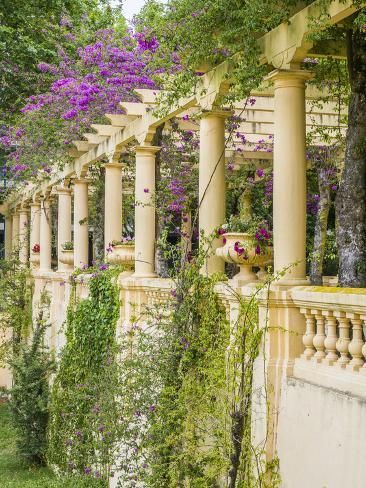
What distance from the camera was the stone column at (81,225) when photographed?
15742 mm

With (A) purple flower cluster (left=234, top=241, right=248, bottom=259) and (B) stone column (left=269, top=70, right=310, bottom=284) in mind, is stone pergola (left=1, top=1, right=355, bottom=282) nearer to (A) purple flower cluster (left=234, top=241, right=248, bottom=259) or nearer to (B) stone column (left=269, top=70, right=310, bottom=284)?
(B) stone column (left=269, top=70, right=310, bottom=284)

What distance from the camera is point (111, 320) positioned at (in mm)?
12117

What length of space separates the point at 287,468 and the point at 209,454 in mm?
921

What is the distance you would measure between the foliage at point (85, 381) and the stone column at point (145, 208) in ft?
2.39

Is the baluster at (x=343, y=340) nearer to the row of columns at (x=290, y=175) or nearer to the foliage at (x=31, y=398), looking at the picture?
the row of columns at (x=290, y=175)

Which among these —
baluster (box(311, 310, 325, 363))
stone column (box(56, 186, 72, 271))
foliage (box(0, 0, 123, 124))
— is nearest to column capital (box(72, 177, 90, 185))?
stone column (box(56, 186, 72, 271))

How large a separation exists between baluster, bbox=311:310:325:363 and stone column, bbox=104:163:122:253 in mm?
7440

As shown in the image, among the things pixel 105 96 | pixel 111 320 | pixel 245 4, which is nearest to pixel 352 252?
pixel 245 4

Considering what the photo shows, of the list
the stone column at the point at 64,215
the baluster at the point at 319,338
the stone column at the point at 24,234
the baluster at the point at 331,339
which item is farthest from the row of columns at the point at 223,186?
the stone column at the point at 24,234

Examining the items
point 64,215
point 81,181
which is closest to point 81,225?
point 81,181

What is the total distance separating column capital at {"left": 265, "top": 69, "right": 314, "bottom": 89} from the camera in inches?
270

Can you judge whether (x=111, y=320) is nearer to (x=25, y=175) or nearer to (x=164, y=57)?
(x=164, y=57)

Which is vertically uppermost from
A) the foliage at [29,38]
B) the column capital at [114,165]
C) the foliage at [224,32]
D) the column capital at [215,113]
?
the foliage at [29,38]

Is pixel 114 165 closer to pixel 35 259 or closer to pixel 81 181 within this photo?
pixel 81 181
